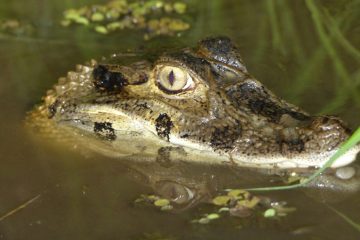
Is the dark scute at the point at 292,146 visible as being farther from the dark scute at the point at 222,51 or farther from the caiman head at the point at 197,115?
the dark scute at the point at 222,51

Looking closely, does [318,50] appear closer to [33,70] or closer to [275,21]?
[275,21]

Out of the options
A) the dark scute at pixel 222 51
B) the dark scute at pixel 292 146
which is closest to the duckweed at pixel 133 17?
the dark scute at pixel 222 51

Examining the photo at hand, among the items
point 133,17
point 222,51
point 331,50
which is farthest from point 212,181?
point 133,17

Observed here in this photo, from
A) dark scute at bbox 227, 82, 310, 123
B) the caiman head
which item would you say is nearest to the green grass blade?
dark scute at bbox 227, 82, 310, 123

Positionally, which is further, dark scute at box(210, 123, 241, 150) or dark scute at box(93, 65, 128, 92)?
dark scute at box(93, 65, 128, 92)

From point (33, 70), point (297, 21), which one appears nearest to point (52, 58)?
point (33, 70)

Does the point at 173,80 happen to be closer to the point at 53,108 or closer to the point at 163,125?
the point at 163,125

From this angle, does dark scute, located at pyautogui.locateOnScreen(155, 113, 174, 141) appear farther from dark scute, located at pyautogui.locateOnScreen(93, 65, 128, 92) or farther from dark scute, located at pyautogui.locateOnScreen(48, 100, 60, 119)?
dark scute, located at pyautogui.locateOnScreen(48, 100, 60, 119)
